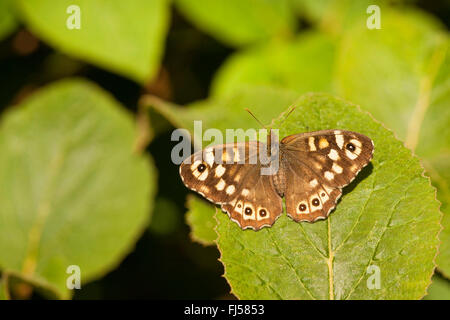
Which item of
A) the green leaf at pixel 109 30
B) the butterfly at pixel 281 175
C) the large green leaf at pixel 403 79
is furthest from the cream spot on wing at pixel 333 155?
the green leaf at pixel 109 30

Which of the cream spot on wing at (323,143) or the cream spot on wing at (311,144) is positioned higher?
the cream spot on wing at (311,144)

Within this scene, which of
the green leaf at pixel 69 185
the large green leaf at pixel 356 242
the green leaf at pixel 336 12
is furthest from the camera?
the green leaf at pixel 336 12

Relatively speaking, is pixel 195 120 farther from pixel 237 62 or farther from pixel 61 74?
pixel 61 74

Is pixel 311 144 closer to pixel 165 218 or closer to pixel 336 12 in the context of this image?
pixel 165 218

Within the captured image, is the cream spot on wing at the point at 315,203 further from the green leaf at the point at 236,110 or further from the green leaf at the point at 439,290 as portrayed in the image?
the green leaf at the point at 439,290

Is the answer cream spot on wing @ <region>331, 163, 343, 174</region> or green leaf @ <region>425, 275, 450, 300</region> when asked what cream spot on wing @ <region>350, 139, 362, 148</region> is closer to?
cream spot on wing @ <region>331, 163, 343, 174</region>
